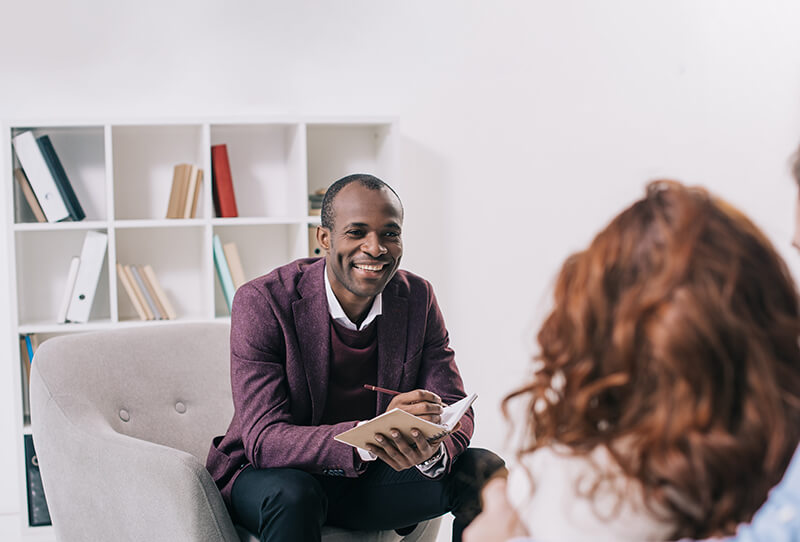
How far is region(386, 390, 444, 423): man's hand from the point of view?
1.81 meters

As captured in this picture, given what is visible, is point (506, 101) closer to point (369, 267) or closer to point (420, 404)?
point (369, 267)

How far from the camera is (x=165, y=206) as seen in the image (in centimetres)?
319

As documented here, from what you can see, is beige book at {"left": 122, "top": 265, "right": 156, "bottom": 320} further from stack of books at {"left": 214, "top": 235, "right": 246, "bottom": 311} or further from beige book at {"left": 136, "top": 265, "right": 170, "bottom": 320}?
stack of books at {"left": 214, "top": 235, "right": 246, "bottom": 311}

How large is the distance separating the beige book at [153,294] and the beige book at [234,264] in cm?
27

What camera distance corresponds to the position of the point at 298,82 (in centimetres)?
328

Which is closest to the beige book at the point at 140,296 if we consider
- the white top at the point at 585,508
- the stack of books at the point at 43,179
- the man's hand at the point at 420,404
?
the stack of books at the point at 43,179

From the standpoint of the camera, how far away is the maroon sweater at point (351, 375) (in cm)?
202

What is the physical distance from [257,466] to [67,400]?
45 cm

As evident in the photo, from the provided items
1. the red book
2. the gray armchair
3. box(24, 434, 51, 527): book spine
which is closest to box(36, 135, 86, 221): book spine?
the red book

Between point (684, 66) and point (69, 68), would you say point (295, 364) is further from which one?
point (684, 66)

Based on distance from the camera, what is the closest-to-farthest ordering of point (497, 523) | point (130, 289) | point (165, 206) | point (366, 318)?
point (497, 523), point (366, 318), point (130, 289), point (165, 206)

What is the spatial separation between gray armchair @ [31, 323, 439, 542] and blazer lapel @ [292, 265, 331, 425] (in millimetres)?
302

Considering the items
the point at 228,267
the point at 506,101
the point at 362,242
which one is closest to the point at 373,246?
the point at 362,242

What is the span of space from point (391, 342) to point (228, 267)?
1.17m
